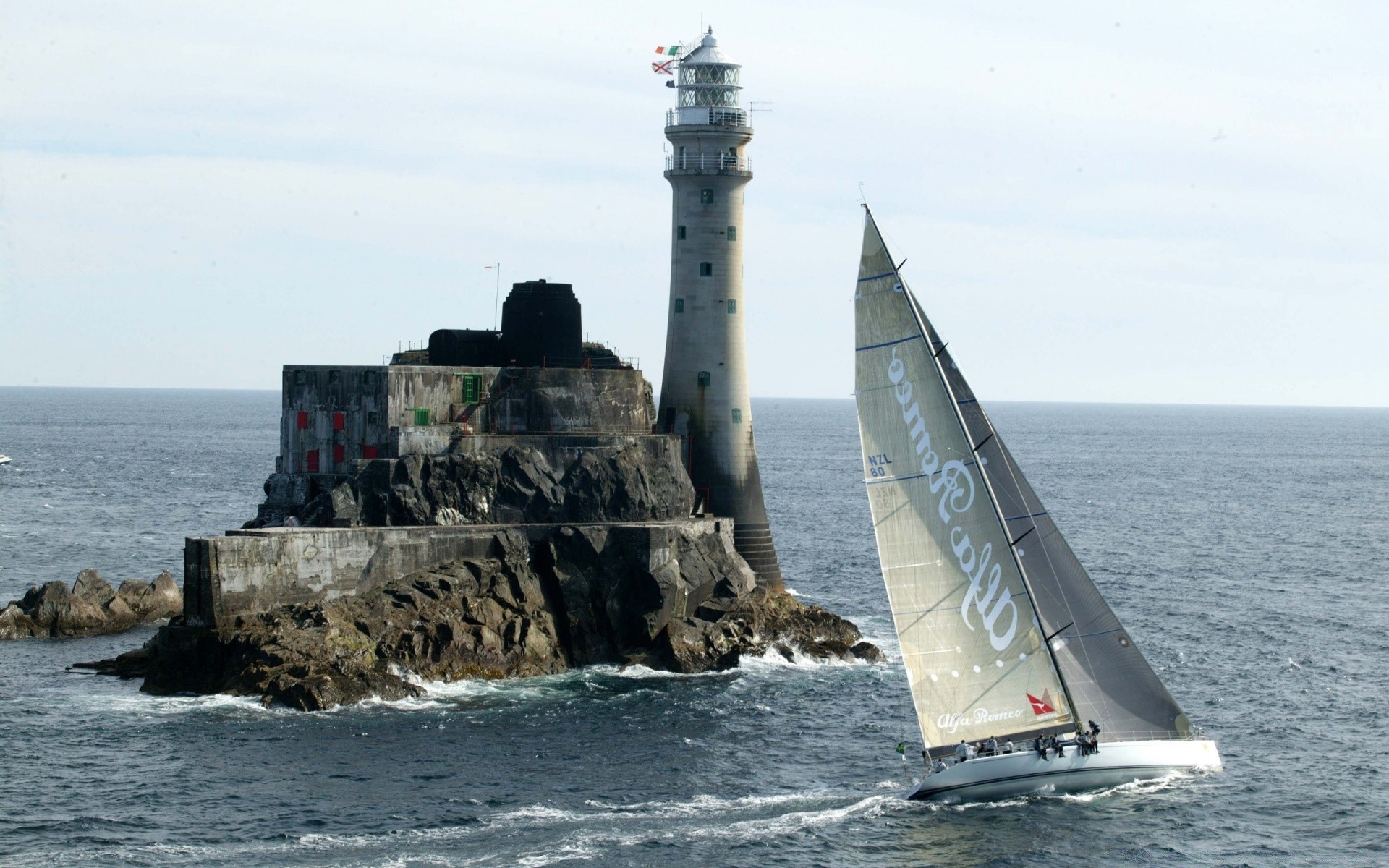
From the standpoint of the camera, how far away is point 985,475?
3641 cm

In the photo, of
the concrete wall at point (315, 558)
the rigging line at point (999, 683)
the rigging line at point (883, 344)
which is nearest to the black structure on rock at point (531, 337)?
the concrete wall at point (315, 558)

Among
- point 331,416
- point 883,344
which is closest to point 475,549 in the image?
point 331,416

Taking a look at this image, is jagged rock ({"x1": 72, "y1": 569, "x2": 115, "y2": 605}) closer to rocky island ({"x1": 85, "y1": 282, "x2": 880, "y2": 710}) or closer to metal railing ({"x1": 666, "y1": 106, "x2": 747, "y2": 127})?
rocky island ({"x1": 85, "y1": 282, "x2": 880, "y2": 710})

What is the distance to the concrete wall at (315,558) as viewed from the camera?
158ft

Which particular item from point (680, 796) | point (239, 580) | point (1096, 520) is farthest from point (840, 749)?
point (1096, 520)

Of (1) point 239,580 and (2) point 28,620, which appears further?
(2) point 28,620

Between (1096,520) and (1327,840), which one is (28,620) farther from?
(1096,520)

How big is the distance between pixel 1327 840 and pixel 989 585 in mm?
9464

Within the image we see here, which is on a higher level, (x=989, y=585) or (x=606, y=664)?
(x=989, y=585)

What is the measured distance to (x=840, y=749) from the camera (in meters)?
42.7

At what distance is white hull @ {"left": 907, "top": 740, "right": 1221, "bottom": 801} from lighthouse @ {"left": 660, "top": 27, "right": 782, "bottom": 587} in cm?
2543

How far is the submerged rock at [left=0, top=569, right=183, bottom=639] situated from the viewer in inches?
2224

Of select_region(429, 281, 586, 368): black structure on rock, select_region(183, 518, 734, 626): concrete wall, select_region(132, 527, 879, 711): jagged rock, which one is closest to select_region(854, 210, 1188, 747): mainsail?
select_region(132, 527, 879, 711): jagged rock

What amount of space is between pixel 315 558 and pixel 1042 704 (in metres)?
24.6
